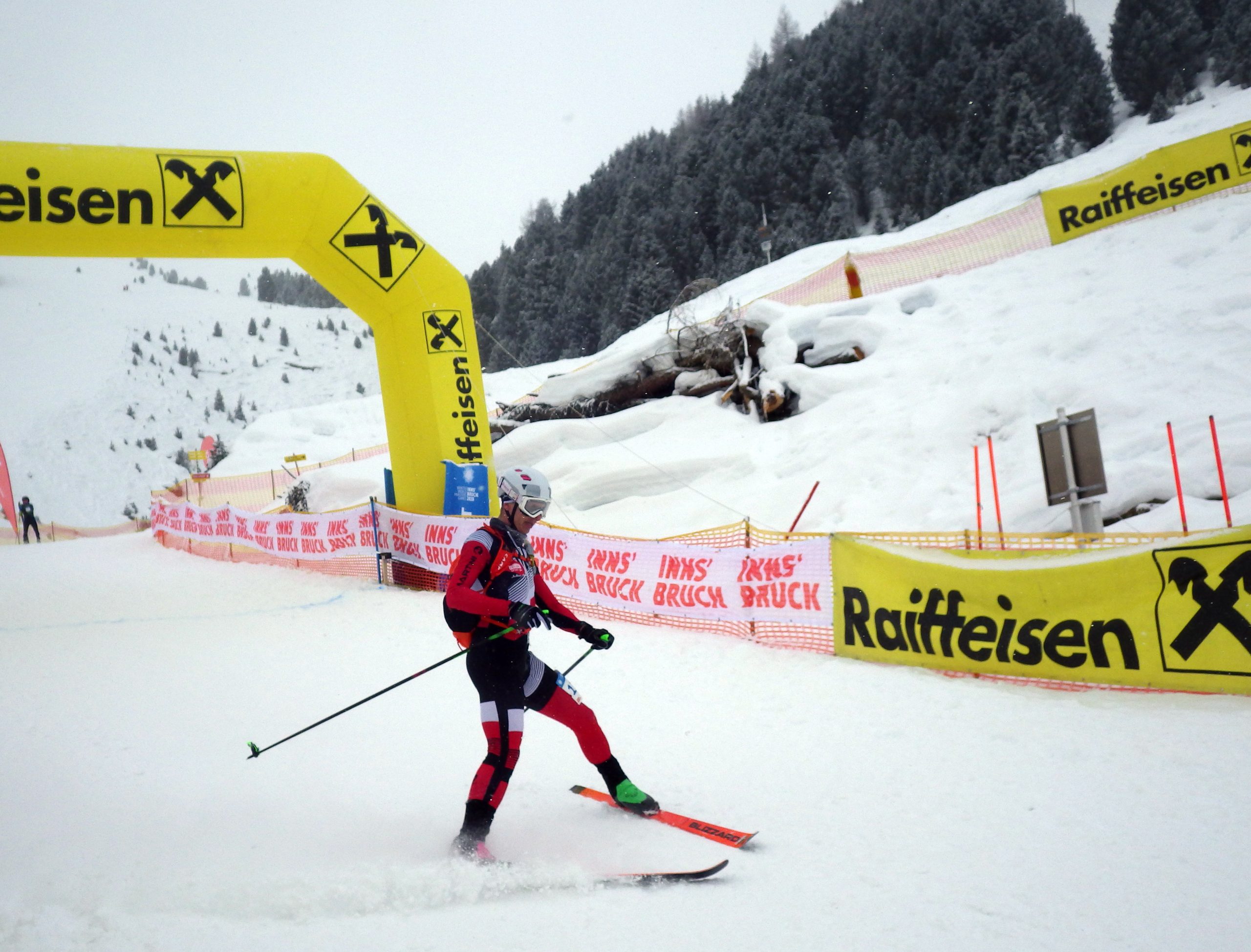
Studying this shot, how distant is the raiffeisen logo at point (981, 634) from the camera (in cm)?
542

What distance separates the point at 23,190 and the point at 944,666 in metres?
11.3

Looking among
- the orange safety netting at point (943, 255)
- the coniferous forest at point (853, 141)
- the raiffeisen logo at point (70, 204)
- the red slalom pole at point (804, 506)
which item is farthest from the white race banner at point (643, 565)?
the coniferous forest at point (853, 141)

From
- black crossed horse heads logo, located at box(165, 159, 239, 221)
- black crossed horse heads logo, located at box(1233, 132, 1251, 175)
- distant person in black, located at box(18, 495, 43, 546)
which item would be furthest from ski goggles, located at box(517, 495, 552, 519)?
distant person in black, located at box(18, 495, 43, 546)

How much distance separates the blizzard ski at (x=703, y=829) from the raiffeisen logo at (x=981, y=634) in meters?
3.21

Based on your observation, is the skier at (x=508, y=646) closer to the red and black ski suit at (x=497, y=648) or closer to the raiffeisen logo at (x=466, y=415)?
the red and black ski suit at (x=497, y=648)

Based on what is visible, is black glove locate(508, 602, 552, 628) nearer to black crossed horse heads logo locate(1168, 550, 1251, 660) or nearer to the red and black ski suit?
the red and black ski suit

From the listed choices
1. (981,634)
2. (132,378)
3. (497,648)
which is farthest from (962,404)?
(132,378)

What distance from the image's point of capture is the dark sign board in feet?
22.2

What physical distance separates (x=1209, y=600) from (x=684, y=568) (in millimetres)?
4787

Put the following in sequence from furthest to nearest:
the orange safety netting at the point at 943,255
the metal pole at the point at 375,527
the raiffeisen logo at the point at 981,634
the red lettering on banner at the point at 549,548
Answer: the orange safety netting at the point at 943,255 < the metal pole at the point at 375,527 < the red lettering on banner at the point at 549,548 < the raiffeisen logo at the point at 981,634

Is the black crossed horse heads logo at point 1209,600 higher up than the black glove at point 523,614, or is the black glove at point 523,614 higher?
the black glove at point 523,614

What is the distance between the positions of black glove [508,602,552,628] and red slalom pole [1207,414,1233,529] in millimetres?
5425

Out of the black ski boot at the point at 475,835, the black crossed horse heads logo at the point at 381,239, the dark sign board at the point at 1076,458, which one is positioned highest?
the black crossed horse heads logo at the point at 381,239

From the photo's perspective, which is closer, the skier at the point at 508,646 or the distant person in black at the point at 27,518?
the skier at the point at 508,646
